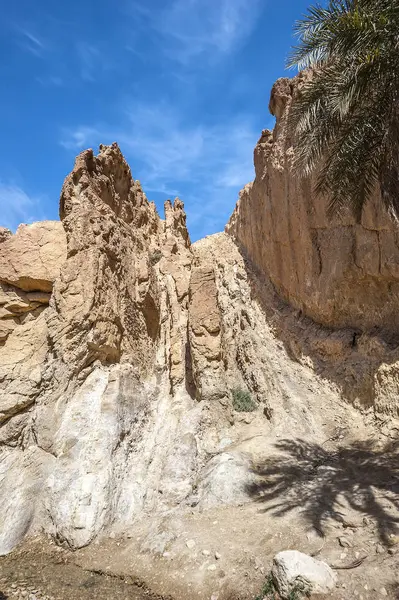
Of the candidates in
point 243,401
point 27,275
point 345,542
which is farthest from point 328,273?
point 27,275

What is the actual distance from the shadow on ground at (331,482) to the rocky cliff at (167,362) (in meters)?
0.38

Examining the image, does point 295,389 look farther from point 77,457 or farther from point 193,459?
point 77,457

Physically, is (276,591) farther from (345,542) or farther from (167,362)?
(167,362)

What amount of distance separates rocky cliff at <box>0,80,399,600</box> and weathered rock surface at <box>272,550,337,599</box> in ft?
4.04

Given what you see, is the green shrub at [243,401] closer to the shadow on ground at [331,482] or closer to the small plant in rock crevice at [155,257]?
the shadow on ground at [331,482]

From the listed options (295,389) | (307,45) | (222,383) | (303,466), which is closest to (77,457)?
(222,383)

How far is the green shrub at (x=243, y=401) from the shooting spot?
10805 mm

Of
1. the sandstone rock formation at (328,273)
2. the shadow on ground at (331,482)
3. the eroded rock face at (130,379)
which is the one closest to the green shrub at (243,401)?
the eroded rock face at (130,379)

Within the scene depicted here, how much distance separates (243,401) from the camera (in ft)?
36.0

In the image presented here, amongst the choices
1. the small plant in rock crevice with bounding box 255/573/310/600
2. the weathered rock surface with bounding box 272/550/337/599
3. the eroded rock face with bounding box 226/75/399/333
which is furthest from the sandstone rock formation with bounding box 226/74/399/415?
the small plant in rock crevice with bounding box 255/573/310/600

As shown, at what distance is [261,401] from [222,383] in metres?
1.19

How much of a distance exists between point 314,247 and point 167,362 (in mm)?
5829

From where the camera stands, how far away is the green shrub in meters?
10.8

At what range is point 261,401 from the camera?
1097 centimetres
